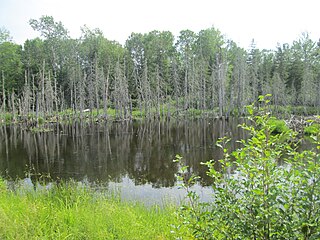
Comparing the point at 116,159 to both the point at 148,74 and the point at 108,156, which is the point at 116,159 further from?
the point at 148,74

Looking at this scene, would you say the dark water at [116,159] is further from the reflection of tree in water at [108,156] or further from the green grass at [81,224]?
the green grass at [81,224]

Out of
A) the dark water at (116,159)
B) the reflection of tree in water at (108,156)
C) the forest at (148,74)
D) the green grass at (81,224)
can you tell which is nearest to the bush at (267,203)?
the green grass at (81,224)

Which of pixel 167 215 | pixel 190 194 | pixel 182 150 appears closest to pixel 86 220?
pixel 167 215

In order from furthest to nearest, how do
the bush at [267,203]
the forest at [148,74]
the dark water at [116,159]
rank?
the forest at [148,74], the dark water at [116,159], the bush at [267,203]

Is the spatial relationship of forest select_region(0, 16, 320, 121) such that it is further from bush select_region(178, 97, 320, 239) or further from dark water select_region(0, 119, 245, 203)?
bush select_region(178, 97, 320, 239)

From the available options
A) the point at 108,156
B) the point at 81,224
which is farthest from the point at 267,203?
the point at 108,156

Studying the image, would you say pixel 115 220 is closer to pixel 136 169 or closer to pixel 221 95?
pixel 136 169

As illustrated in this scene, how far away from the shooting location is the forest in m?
50.8

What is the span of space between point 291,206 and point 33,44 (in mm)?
58768

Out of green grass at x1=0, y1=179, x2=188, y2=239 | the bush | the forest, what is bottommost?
green grass at x1=0, y1=179, x2=188, y2=239

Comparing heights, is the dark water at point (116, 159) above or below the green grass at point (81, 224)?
below

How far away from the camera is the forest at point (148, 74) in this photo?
50812mm

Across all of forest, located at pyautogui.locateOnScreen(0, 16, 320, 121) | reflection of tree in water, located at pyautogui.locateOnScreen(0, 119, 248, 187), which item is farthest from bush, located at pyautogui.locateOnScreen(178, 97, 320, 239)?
forest, located at pyautogui.locateOnScreen(0, 16, 320, 121)

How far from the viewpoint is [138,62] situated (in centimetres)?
6134
